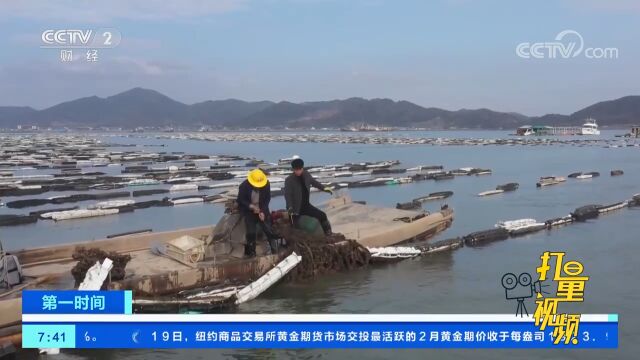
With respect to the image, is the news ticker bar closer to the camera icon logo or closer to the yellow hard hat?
the yellow hard hat

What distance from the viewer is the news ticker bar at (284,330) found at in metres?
6.32

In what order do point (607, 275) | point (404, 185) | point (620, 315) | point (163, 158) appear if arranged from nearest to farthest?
point (620, 315) < point (607, 275) < point (404, 185) < point (163, 158)

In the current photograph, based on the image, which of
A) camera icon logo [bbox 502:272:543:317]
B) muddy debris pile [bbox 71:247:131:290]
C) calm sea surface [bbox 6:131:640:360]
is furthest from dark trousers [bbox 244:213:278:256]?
camera icon logo [bbox 502:272:543:317]

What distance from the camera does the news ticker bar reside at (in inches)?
249

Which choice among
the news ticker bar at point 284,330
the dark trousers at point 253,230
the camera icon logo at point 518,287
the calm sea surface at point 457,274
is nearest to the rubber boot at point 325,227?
the calm sea surface at point 457,274

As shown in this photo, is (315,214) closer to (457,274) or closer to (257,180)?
(257,180)

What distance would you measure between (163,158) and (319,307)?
4718 centimetres

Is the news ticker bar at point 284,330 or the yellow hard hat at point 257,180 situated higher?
the yellow hard hat at point 257,180

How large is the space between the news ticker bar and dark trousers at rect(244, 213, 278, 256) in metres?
3.74

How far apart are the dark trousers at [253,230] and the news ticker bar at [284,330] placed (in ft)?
12.3

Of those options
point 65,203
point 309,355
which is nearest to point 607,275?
point 309,355

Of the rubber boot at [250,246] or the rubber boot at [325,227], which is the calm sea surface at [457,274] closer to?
the rubber boot at [250,246]

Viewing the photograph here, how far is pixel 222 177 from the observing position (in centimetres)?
3588

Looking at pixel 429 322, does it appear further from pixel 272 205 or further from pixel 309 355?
pixel 272 205
